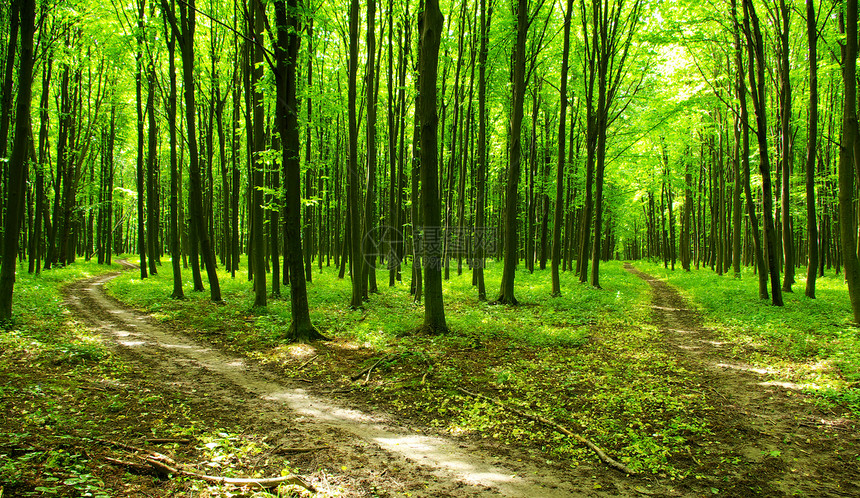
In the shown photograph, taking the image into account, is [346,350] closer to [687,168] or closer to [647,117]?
[647,117]

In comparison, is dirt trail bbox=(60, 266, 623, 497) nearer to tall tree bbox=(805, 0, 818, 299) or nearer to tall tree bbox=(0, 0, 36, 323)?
tall tree bbox=(0, 0, 36, 323)

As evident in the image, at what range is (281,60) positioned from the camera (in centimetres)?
852

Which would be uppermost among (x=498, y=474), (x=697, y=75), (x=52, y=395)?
(x=697, y=75)

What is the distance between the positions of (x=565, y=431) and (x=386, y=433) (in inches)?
86.8

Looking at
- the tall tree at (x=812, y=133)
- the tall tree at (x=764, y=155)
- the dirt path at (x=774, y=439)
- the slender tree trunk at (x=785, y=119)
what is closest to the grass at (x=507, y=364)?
the dirt path at (x=774, y=439)

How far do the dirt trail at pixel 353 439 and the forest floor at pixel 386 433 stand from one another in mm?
20

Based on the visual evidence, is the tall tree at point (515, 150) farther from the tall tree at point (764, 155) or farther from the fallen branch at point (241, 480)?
the fallen branch at point (241, 480)

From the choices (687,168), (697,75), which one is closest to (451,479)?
(697,75)

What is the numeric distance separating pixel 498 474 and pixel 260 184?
12946 mm

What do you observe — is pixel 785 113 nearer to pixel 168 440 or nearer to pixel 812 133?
pixel 812 133

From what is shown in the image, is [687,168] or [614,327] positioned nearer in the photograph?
[614,327]

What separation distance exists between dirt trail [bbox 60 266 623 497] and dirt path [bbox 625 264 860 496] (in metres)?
1.48

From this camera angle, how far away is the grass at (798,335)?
6094mm

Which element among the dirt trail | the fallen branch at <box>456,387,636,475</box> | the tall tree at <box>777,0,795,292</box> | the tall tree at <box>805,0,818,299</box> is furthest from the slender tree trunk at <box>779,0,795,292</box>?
the dirt trail
